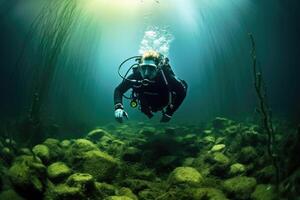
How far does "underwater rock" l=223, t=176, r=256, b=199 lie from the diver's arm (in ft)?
8.87

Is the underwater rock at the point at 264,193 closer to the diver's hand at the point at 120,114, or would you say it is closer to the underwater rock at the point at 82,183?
the underwater rock at the point at 82,183

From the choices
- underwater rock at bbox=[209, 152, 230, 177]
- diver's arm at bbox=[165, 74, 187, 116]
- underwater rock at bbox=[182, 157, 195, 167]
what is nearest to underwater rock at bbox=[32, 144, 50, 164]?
diver's arm at bbox=[165, 74, 187, 116]

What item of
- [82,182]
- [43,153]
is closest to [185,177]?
[82,182]

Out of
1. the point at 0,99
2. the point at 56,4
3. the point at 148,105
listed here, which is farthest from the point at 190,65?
the point at 148,105

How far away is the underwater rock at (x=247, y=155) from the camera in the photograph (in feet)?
22.8

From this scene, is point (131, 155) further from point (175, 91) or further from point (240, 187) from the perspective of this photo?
point (240, 187)

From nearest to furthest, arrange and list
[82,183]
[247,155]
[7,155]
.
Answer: [82,183]
[247,155]
[7,155]

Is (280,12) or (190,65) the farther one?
(190,65)

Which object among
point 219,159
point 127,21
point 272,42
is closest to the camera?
point 219,159

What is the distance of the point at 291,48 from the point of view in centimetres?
3534

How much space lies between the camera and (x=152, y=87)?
7.26 meters

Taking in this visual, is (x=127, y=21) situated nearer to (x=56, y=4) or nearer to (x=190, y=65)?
(x=56, y=4)

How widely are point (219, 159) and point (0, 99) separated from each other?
28.7m

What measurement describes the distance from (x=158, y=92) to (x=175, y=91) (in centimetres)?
80
